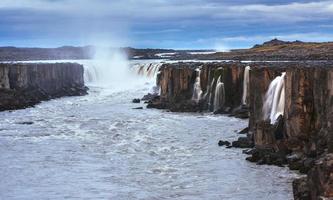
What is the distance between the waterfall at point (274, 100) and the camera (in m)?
36.1

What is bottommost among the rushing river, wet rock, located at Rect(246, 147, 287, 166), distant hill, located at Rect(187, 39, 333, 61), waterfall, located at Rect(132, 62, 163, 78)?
the rushing river

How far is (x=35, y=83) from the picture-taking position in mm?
76562

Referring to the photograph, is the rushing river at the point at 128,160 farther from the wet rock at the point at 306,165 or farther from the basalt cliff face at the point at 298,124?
the basalt cliff face at the point at 298,124

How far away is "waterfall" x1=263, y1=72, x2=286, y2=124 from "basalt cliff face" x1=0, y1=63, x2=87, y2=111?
30544mm

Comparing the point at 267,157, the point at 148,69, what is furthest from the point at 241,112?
the point at 148,69

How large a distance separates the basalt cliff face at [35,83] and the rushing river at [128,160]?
967 centimetres

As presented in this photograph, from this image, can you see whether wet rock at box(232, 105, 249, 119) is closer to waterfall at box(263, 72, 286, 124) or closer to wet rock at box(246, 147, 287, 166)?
waterfall at box(263, 72, 286, 124)

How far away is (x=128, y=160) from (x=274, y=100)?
32.4 feet

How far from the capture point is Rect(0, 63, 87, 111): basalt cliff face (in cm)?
6439

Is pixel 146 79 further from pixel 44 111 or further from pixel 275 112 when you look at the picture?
pixel 275 112

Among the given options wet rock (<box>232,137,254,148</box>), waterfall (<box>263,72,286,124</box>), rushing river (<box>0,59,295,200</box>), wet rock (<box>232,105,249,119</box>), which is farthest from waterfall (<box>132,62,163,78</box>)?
wet rock (<box>232,137,254,148</box>)

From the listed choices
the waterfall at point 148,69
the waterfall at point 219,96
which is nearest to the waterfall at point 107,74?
the waterfall at point 148,69

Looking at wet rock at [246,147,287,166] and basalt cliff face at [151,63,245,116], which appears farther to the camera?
basalt cliff face at [151,63,245,116]

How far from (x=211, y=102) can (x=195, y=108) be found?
153 centimetres
